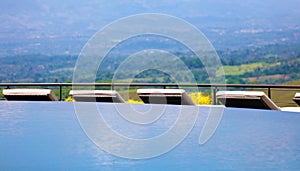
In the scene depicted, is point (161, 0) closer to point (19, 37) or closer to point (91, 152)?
point (19, 37)

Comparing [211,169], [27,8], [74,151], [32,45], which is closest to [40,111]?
[74,151]

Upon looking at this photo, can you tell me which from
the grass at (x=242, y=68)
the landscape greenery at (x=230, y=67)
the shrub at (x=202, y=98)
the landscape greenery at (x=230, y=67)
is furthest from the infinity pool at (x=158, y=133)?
the grass at (x=242, y=68)

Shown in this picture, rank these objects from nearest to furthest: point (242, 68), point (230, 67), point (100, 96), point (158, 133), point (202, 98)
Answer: point (158, 133)
point (100, 96)
point (202, 98)
point (242, 68)
point (230, 67)

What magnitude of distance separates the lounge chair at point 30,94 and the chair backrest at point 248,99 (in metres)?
2.39

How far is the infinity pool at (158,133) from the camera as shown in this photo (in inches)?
161

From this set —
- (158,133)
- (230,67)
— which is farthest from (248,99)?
(230,67)

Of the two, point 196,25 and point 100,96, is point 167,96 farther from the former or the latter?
point 196,25

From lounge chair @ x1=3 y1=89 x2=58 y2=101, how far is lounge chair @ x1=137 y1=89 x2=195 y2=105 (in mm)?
1251

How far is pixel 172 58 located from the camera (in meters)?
30.0

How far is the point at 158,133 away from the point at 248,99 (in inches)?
89.1

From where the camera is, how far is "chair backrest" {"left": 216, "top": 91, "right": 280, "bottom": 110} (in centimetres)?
736

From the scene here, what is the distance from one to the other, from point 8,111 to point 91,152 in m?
2.92

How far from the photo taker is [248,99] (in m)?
7.43

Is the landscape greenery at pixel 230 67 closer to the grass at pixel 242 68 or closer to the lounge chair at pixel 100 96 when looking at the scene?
the grass at pixel 242 68
